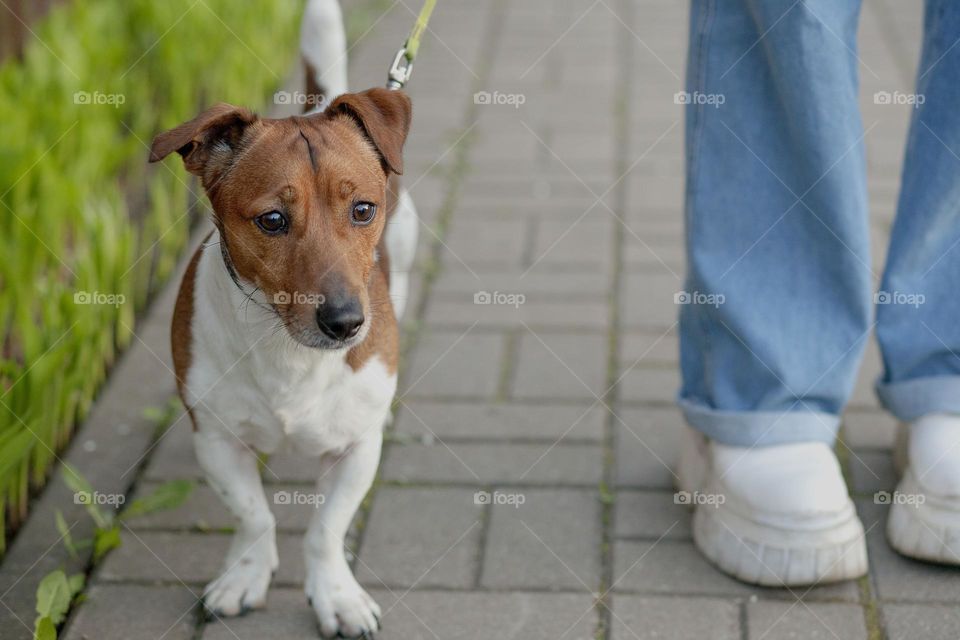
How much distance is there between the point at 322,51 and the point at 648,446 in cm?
143

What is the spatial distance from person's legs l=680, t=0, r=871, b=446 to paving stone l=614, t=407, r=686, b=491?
35 centimetres

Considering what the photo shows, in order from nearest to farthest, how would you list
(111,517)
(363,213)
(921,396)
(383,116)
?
1. (363,213)
2. (383,116)
3. (921,396)
4. (111,517)

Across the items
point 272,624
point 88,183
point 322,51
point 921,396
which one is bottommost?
point 272,624

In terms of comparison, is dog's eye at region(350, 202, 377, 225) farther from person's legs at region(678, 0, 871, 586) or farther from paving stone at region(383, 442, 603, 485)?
paving stone at region(383, 442, 603, 485)

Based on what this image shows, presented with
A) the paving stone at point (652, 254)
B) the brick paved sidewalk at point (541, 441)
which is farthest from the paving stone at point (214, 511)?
the paving stone at point (652, 254)

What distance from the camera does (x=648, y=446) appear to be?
3.42 m

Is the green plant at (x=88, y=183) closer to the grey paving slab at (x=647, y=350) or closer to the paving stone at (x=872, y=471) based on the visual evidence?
the grey paving slab at (x=647, y=350)

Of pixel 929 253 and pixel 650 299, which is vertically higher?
pixel 929 253

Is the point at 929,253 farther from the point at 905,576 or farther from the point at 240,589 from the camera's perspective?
the point at 240,589

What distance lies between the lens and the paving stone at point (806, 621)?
2725 millimetres

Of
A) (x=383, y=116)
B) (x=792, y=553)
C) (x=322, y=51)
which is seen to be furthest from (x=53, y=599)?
(x=792, y=553)

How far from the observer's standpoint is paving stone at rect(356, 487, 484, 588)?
295 centimetres

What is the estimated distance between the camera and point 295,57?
6.40 m

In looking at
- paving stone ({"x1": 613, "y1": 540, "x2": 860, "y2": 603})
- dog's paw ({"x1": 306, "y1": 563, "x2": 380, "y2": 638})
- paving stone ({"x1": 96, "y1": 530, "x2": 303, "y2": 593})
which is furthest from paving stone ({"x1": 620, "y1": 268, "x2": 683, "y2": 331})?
dog's paw ({"x1": 306, "y1": 563, "x2": 380, "y2": 638})
